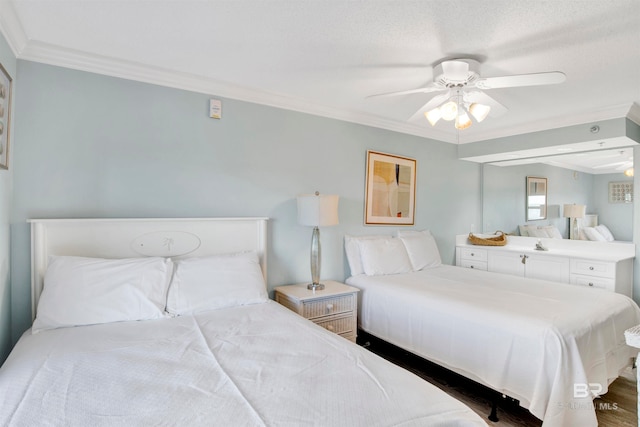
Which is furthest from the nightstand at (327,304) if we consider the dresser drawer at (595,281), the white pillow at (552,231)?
→ the white pillow at (552,231)

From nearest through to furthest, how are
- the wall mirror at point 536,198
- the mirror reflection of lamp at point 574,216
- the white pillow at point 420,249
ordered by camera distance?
the white pillow at point 420,249 → the mirror reflection of lamp at point 574,216 → the wall mirror at point 536,198

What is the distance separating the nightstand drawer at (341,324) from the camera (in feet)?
8.83

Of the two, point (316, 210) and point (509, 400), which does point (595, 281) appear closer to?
point (509, 400)

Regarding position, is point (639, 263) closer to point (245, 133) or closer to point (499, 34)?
point (499, 34)

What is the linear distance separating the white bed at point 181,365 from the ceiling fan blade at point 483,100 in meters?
1.83

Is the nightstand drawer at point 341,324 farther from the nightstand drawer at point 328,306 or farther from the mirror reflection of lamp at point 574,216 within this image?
the mirror reflection of lamp at point 574,216

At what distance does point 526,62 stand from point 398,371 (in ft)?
6.83

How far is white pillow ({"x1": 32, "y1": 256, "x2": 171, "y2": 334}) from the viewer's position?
5.85 feet

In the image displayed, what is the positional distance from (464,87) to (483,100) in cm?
17

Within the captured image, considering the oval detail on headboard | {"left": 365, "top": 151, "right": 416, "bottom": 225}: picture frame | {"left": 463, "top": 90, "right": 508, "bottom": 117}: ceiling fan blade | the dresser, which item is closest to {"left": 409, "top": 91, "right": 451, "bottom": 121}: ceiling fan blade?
{"left": 463, "top": 90, "right": 508, "bottom": 117}: ceiling fan blade

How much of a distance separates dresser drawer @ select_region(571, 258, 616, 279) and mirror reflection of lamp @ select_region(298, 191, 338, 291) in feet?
8.12

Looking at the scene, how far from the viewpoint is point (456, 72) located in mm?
2059

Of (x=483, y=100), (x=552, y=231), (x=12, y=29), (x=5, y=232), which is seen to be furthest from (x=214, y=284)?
(x=552, y=231)

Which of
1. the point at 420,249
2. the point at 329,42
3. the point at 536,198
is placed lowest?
the point at 420,249
